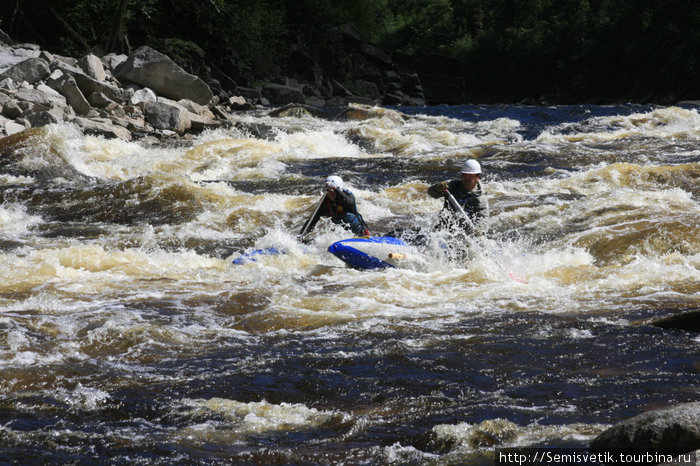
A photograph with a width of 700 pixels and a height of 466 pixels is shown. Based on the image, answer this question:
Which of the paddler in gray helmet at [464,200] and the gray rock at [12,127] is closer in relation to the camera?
the paddler in gray helmet at [464,200]

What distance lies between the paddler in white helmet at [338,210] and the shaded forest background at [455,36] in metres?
18.5

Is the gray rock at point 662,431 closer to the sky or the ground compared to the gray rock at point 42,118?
closer to the sky

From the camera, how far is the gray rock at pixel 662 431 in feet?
9.45

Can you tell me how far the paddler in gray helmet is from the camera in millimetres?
8031

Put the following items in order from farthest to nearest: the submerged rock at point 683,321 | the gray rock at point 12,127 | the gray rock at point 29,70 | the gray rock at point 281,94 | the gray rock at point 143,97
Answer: the gray rock at point 281,94 < the gray rock at point 143,97 < the gray rock at point 29,70 < the gray rock at point 12,127 < the submerged rock at point 683,321

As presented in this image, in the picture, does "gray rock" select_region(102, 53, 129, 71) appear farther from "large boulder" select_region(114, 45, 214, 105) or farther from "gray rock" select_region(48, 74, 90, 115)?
"gray rock" select_region(48, 74, 90, 115)

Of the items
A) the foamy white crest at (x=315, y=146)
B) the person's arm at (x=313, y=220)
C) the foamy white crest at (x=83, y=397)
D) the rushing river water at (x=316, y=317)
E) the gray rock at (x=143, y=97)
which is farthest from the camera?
the gray rock at (x=143, y=97)

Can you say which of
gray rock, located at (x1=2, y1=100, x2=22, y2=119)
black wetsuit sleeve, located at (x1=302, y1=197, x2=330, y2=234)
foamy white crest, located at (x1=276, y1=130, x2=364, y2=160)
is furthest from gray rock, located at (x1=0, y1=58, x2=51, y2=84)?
black wetsuit sleeve, located at (x1=302, y1=197, x2=330, y2=234)

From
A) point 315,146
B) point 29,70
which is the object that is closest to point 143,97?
point 29,70

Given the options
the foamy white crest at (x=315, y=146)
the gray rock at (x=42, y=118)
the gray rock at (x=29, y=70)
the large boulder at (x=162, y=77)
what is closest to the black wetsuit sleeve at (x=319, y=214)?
the foamy white crest at (x=315, y=146)

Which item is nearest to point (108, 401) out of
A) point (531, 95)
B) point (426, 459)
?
point (426, 459)

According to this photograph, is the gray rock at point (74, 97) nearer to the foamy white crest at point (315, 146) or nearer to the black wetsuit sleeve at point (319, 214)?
the foamy white crest at point (315, 146)

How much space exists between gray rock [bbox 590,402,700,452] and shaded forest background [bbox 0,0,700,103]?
79.2ft

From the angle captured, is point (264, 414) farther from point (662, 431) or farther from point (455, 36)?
point (455, 36)
